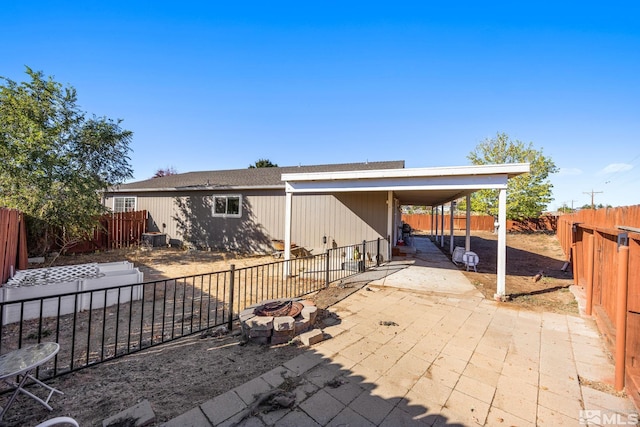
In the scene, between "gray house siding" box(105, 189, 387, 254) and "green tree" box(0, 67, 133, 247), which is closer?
"green tree" box(0, 67, 133, 247)

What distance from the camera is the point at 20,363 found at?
7.10 feet

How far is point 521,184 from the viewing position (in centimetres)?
2130

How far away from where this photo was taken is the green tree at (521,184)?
Answer: 21141mm

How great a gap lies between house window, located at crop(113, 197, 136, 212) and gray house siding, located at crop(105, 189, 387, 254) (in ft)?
1.24

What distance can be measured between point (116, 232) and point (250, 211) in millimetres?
6823

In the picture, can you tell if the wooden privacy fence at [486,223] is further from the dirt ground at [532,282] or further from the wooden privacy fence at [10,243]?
the wooden privacy fence at [10,243]

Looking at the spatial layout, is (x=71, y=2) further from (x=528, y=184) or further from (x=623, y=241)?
(x=528, y=184)

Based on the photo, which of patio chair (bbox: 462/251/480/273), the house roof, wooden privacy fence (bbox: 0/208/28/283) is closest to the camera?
wooden privacy fence (bbox: 0/208/28/283)

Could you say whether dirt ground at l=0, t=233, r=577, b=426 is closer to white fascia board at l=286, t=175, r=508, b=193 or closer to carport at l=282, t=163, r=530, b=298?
carport at l=282, t=163, r=530, b=298

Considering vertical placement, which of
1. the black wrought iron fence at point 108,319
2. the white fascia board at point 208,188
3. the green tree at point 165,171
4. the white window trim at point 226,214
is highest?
the green tree at point 165,171

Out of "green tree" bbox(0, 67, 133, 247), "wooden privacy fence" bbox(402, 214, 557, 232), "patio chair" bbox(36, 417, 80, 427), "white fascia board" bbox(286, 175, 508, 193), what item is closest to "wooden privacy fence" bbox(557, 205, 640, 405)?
"white fascia board" bbox(286, 175, 508, 193)

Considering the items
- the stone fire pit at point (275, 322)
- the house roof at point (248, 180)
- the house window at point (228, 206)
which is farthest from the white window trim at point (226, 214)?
the stone fire pit at point (275, 322)

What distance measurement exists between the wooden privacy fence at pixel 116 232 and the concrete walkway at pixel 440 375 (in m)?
11.8

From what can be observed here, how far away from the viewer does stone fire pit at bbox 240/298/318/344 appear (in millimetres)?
3566
